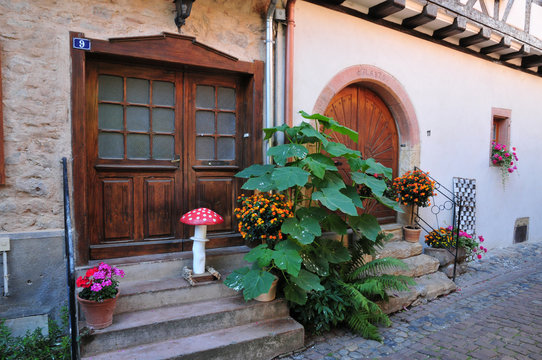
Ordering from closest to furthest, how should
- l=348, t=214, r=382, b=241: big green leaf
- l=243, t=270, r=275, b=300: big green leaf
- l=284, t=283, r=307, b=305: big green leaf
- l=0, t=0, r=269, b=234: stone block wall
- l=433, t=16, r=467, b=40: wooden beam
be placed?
l=243, t=270, r=275, b=300: big green leaf → l=0, t=0, r=269, b=234: stone block wall → l=284, t=283, r=307, b=305: big green leaf → l=348, t=214, r=382, b=241: big green leaf → l=433, t=16, r=467, b=40: wooden beam

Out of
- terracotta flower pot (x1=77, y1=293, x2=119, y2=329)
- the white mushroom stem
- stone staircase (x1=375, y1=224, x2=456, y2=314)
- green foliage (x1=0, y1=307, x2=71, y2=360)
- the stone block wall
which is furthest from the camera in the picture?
stone staircase (x1=375, y1=224, x2=456, y2=314)

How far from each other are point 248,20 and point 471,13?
4061 millimetres

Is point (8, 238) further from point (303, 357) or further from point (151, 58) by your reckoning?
point (303, 357)

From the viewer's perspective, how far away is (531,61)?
25.0 ft

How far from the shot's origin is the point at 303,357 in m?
3.28

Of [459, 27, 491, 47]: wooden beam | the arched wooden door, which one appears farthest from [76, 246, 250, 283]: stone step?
[459, 27, 491, 47]: wooden beam

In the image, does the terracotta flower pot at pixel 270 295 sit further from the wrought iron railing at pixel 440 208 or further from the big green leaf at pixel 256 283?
the wrought iron railing at pixel 440 208

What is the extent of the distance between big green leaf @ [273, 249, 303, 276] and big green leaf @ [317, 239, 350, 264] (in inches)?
24.3

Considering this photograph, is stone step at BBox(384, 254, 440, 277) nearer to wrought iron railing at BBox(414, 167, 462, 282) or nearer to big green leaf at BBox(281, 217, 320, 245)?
wrought iron railing at BBox(414, 167, 462, 282)

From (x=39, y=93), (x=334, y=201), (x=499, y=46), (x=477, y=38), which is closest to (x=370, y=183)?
(x=334, y=201)

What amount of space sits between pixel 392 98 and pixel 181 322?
453 centimetres

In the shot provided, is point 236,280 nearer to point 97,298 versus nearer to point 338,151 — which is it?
point 97,298

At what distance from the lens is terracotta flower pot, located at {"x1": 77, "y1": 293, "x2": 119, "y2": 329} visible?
9.33ft

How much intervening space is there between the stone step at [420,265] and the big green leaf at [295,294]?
77.3 inches
